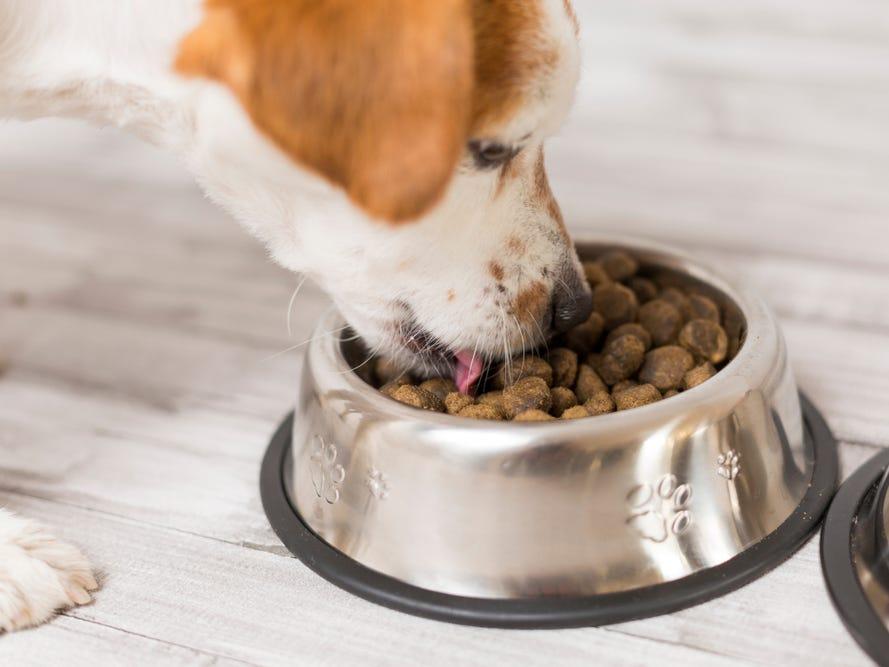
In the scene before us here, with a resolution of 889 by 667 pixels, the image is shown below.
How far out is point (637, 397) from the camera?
4.05 ft

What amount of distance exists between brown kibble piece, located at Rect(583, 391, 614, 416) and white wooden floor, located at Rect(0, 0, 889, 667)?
0.24 m

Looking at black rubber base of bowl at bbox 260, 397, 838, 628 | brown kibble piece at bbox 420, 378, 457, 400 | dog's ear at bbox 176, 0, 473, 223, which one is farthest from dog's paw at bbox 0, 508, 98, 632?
dog's ear at bbox 176, 0, 473, 223

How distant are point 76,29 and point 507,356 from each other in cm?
62

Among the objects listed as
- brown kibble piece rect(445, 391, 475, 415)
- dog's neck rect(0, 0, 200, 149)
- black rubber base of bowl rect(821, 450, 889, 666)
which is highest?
dog's neck rect(0, 0, 200, 149)

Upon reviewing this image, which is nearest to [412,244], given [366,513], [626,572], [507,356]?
[507,356]

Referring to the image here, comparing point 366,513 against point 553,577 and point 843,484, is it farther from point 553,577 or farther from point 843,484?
point 843,484

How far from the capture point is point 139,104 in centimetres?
121

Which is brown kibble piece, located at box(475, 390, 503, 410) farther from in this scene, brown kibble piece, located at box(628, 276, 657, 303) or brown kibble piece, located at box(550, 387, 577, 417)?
brown kibble piece, located at box(628, 276, 657, 303)

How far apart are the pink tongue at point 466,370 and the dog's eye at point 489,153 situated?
0.78ft

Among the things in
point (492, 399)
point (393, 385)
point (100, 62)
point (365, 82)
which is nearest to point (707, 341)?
point (492, 399)

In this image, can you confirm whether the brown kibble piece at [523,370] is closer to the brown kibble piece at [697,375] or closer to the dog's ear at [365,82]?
the brown kibble piece at [697,375]

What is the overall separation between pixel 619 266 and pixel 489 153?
438 mm

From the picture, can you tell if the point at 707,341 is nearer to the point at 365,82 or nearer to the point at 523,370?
the point at 523,370

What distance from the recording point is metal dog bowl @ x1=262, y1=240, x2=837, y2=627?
3.58 ft
